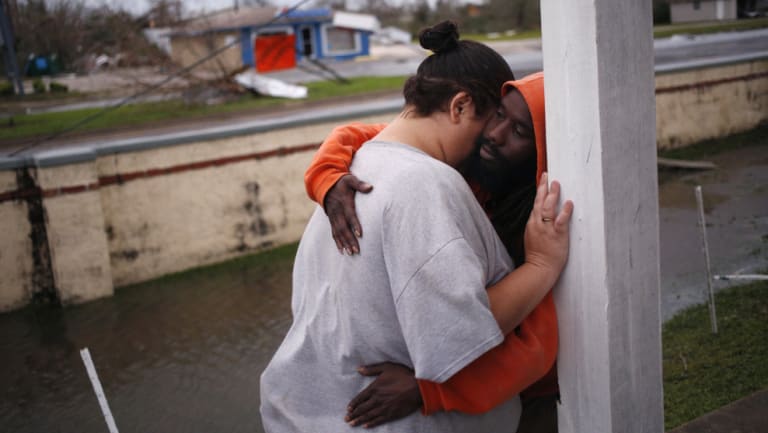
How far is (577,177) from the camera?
1.63 meters

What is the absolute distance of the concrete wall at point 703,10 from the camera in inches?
178

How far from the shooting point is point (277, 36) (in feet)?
112

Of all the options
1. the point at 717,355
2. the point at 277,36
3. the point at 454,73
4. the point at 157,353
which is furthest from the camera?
the point at 277,36

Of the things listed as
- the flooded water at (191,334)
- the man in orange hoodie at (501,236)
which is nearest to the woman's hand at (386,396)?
the man in orange hoodie at (501,236)

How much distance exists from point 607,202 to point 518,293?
27 centimetres

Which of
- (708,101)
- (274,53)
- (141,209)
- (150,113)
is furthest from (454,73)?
(274,53)

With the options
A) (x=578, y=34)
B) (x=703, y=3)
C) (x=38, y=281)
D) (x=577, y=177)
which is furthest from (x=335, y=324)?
(x=38, y=281)

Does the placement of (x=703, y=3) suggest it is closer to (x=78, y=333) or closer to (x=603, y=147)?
(x=603, y=147)

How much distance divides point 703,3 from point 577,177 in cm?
393

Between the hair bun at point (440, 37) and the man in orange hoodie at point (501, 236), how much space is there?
175 millimetres

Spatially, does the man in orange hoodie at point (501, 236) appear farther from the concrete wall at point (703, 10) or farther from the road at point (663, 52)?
the concrete wall at point (703, 10)

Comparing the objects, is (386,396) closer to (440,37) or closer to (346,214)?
(346,214)

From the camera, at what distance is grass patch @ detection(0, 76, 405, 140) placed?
52.0 feet

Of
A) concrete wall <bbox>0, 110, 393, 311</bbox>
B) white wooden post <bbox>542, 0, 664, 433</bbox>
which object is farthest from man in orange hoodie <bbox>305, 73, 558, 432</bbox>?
concrete wall <bbox>0, 110, 393, 311</bbox>
